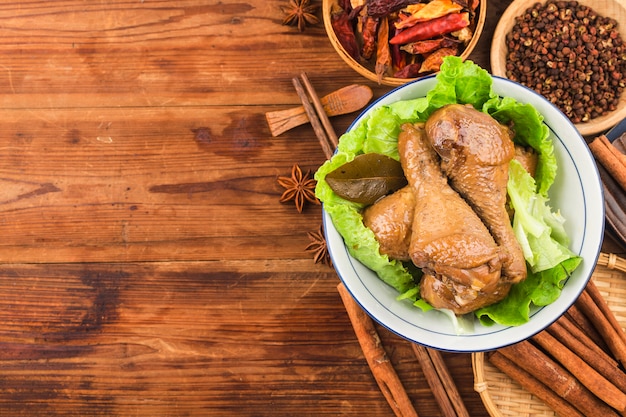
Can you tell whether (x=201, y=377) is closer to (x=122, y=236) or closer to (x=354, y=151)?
(x=122, y=236)

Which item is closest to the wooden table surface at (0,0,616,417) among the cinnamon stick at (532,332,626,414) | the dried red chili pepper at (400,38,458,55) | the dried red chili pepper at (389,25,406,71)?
the dried red chili pepper at (389,25,406,71)

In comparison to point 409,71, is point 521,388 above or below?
below

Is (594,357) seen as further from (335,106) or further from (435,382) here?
(335,106)

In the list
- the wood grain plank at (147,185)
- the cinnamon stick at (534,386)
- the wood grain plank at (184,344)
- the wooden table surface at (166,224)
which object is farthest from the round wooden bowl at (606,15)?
the wood grain plank at (184,344)

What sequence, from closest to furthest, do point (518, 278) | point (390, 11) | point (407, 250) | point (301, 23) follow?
1. point (518, 278)
2. point (407, 250)
3. point (390, 11)
4. point (301, 23)

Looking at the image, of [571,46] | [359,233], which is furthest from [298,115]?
[571,46]

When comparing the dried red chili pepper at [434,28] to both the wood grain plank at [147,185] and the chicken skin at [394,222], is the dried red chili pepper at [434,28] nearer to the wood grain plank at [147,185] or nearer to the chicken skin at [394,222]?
the wood grain plank at [147,185]

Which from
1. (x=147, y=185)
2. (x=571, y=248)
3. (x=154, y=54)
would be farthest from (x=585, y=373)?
(x=154, y=54)

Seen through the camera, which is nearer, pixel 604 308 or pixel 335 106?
pixel 604 308
